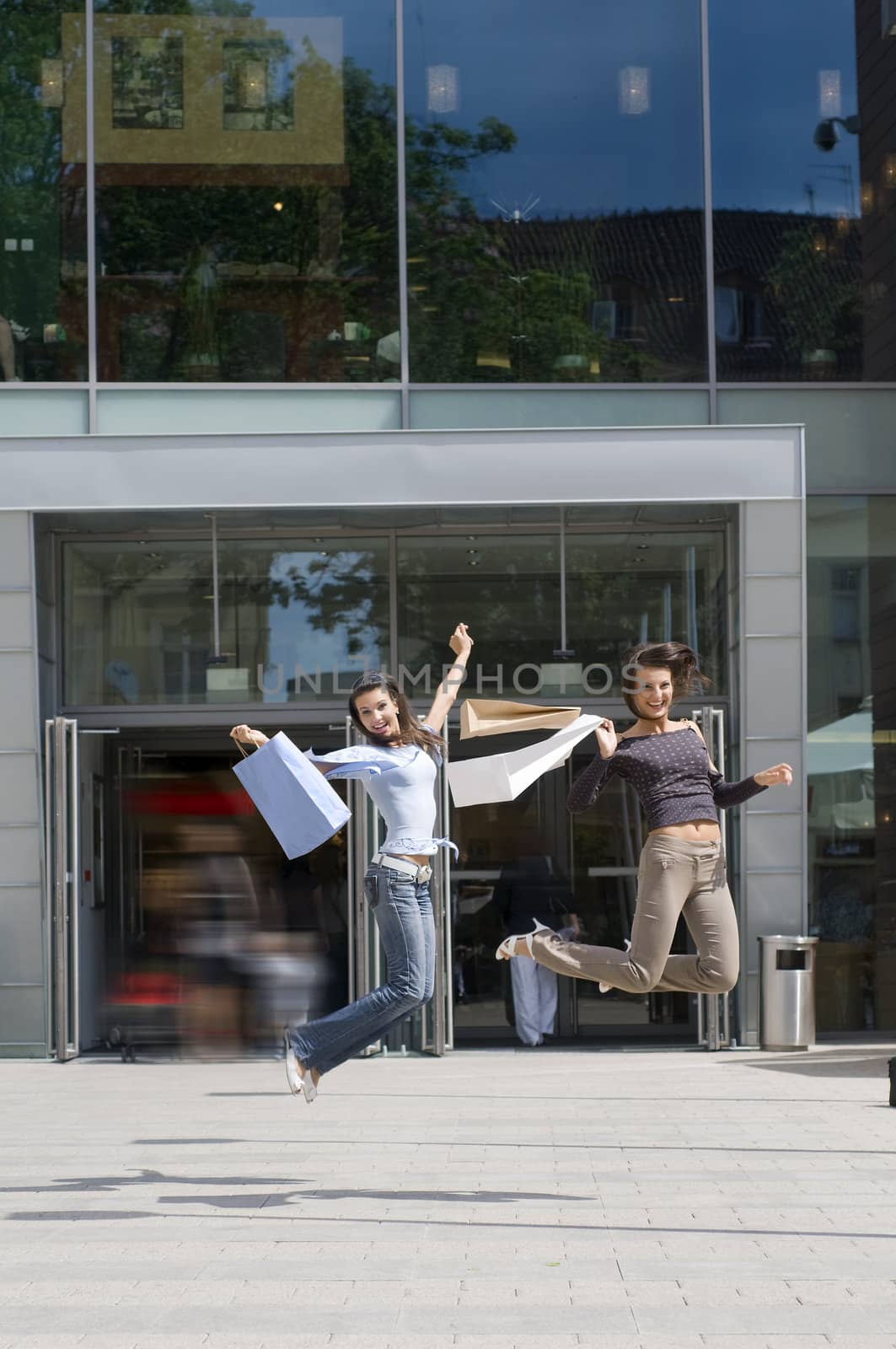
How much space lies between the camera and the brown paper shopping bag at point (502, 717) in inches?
300

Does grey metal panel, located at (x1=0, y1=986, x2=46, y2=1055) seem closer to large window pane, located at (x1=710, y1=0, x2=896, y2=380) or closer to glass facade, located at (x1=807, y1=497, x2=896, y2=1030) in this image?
glass facade, located at (x1=807, y1=497, x2=896, y2=1030)

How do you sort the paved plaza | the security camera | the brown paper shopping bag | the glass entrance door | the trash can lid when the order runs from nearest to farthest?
1. the paved plaza
2. the brown paper shopping bag
3. the trash can lid
4. the glass entrance door
5. the security camera

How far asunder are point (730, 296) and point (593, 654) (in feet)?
10.1

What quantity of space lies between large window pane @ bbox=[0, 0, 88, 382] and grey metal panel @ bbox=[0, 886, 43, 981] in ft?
13.8

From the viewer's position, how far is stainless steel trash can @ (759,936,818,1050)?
1377 centimetres

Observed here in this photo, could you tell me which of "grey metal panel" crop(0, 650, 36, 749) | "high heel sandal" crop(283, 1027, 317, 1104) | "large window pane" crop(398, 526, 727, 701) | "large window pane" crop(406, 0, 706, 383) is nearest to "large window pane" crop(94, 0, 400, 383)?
"large window pane" crop(406, 0, 706, 383)

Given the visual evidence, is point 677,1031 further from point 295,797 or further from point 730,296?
point 295,797

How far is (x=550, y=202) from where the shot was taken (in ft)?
47.9

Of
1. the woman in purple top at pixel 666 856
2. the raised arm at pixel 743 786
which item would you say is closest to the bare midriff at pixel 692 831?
the woman in purple top at pixel 666 856

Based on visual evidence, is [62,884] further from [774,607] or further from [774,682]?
[774,607]

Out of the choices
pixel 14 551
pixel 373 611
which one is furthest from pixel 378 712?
pixel 14 551

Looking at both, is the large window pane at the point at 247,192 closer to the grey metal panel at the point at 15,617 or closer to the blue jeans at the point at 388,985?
the grey metal panel at the point at 15,617

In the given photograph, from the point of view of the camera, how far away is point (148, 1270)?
5914 millimetres

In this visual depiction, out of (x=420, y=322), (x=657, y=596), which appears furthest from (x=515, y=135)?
(x=657, y=596)
